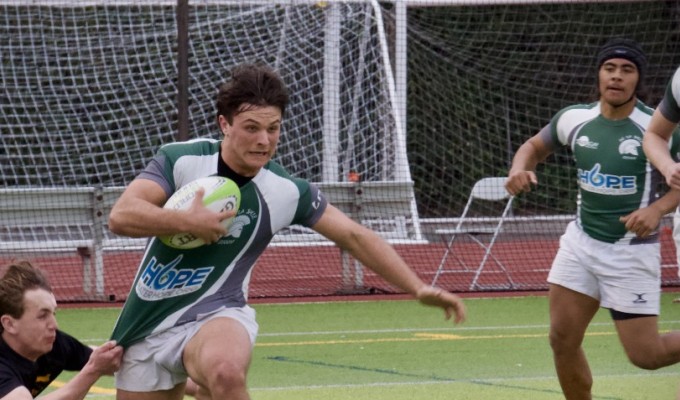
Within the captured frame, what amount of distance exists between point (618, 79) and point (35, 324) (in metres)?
3.26

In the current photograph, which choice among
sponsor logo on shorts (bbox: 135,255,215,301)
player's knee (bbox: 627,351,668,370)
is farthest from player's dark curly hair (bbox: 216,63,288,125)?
player's knee (bbox: 627,351,668,370)

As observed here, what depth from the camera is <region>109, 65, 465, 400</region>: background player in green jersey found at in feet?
18.0

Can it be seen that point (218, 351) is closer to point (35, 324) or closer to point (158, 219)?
point (158, 219)

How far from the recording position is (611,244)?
23.6ft

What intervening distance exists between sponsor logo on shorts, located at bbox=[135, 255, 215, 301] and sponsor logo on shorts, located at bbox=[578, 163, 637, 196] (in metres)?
2.50

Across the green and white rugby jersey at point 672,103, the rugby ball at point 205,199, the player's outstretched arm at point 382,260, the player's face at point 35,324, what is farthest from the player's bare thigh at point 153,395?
the green and white rugby jersey at point 672,103

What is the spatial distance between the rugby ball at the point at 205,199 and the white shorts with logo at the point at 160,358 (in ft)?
1.19

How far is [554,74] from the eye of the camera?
59.0 feet

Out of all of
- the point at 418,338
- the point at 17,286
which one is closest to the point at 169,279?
the point at 17,286

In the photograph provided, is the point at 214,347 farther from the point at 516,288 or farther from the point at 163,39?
the point at 163,39

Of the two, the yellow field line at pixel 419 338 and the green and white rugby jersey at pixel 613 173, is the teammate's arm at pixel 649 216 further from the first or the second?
the yellow field line at pixel 419 338

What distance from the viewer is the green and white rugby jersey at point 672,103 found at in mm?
6152

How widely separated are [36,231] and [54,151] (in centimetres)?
101

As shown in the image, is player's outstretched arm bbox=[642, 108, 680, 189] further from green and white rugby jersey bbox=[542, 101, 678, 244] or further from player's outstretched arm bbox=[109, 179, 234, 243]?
player's outstretched arm bbox=[109, 179, 234, 243]
